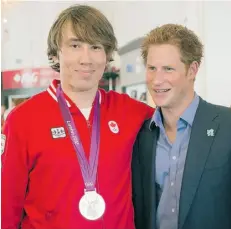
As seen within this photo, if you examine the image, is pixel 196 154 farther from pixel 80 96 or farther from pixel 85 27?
pixel 85 27

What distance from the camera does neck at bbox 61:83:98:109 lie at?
1409 millimetres

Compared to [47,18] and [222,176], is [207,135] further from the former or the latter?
[47,18]

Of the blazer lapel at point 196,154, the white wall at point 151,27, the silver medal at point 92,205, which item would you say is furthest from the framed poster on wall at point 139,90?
the silver medal at point 92,205

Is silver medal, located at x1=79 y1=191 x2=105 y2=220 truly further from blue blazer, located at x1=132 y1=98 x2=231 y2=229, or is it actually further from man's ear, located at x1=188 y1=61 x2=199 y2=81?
man's ear, located at x1=188 y1=61 x2=199 y2=81

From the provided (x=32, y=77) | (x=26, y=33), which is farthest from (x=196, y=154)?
(x=26, y=33)

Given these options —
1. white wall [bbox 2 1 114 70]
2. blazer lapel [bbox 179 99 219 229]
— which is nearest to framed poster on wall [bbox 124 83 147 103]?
white wall [bbox 2 1 114 70]

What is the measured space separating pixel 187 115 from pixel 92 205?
0.52 m

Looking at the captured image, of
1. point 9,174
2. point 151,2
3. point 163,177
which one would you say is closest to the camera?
point 9,174

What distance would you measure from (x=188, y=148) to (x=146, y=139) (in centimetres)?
21

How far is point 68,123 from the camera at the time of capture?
1.35m

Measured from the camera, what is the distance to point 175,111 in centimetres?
150

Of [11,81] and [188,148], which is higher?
[11,81]

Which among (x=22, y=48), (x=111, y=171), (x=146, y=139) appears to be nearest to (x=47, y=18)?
(x=22, y=48)

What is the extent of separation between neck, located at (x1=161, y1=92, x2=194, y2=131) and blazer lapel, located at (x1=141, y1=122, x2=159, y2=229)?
7cm
